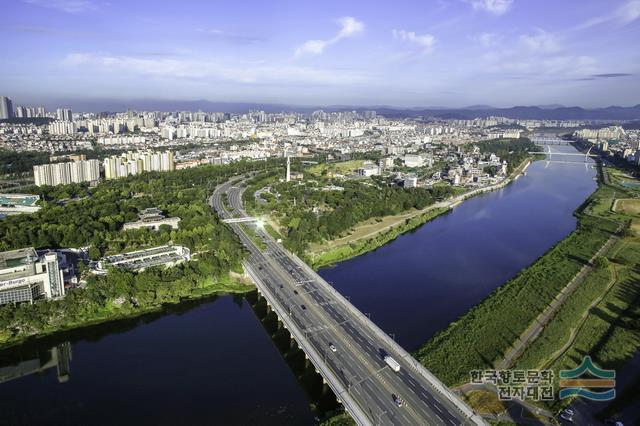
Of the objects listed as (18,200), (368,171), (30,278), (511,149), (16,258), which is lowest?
(30,278)

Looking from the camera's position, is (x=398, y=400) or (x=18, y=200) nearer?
(x=398, y=400)

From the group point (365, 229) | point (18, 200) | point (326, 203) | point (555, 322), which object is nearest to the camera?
point (555, 322)

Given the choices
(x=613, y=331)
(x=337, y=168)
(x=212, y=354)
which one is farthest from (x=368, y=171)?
(x=212, y=354)

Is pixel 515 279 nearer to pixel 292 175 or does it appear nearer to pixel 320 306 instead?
pixel 320 306

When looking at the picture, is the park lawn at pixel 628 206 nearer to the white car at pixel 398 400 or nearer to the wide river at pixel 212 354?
the wide river at pixel 212 354

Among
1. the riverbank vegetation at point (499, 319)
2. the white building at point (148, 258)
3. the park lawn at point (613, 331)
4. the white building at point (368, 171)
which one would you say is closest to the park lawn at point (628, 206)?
the riverbank vegetation at point (499, 319)

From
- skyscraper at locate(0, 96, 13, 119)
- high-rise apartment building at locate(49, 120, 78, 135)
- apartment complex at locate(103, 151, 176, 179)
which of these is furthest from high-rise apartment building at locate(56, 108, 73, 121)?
apartment complex at locate(103, 151, 176, 179)

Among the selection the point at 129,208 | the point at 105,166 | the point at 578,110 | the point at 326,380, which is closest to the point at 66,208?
the point at 129,208

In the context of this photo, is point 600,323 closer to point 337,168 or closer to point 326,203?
point 326,203
